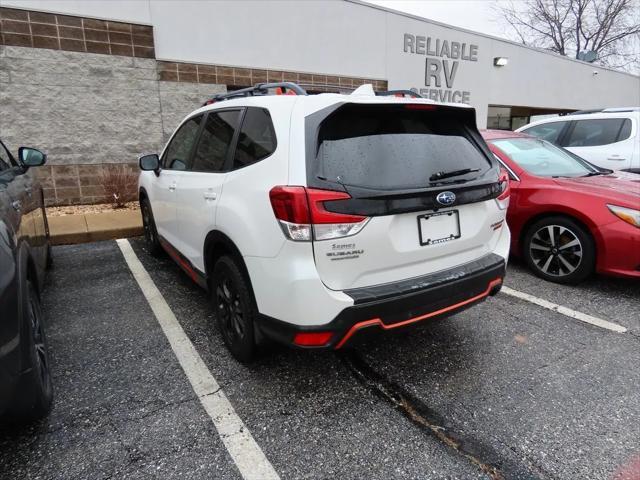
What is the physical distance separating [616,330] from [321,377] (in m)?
2.45

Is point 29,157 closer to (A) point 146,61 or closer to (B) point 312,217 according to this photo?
(B) point 312,217

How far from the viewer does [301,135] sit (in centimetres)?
224

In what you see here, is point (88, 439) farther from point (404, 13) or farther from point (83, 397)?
point (404, 13)

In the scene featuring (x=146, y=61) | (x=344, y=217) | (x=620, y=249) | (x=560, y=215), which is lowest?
(x=620, y=249)

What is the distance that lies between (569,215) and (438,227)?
2552 millimetres

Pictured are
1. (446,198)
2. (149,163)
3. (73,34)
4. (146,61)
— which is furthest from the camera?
(146,61)

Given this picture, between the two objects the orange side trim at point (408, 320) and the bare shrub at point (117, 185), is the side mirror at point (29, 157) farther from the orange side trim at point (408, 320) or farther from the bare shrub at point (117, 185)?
the bare shrub at point (117, 185)

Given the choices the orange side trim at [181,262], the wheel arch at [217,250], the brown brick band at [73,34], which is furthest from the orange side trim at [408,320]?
the brown brick band at [73,34]

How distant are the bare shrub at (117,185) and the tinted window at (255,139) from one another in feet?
18.9

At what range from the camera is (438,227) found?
8.14 ft

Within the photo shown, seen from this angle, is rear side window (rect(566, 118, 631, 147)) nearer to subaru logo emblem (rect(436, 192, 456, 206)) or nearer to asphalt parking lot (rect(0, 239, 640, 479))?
asphalt parking lot (rect(0, 239, 640, 479))

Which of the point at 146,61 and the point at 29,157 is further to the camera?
the point at 146,61

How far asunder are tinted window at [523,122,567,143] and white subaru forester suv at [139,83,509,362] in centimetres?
540

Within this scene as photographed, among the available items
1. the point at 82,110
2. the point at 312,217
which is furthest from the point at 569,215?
the point at 82,110
